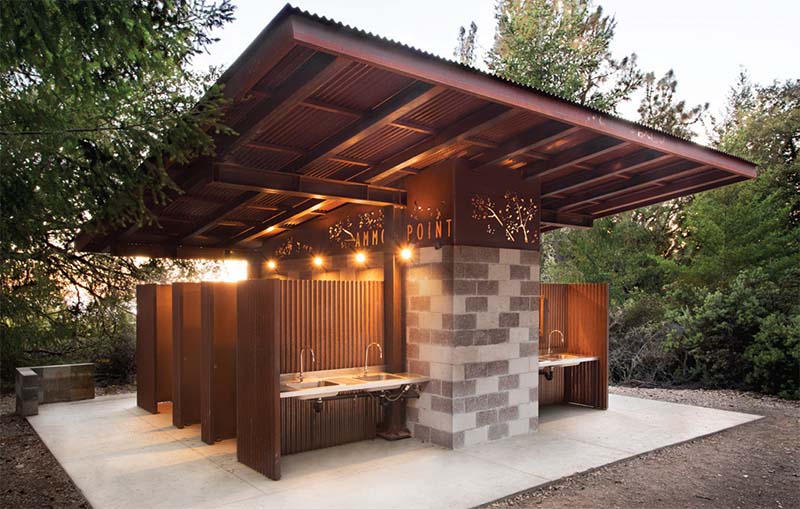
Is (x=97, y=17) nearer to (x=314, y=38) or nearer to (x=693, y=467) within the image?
(x=314, y=38)

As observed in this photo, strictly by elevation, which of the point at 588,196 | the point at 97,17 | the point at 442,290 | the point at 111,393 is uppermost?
the point at 97,17

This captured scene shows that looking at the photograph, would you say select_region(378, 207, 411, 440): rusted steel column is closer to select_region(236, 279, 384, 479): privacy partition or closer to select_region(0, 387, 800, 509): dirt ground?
select_region(236, 279, 384, 479): privacy partition

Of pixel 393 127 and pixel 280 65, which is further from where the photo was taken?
pixel 393 127

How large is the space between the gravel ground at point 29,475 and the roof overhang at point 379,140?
2.96 metres

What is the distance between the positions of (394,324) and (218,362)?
197 centimetres

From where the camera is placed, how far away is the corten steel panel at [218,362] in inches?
241

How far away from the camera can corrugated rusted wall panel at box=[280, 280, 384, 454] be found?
578 cm

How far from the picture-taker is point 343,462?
5410 millimetres

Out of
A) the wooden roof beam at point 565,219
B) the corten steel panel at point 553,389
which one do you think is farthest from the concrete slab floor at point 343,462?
the wooden roof beam at point 565,219

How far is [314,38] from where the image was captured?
3.29m

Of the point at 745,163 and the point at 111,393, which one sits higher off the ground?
the point at 745,163

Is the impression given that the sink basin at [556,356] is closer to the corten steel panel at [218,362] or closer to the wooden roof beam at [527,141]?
the wooden roof beam at [527,141]

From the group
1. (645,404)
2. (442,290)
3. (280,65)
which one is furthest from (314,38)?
(645,404)

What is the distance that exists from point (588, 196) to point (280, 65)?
557 centimetres
